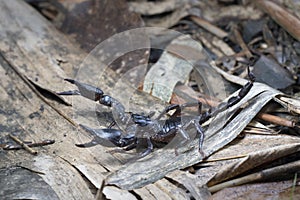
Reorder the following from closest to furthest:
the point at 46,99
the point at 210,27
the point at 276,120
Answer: the point at 276,120 → the point at 46,99 → the point at 210,27

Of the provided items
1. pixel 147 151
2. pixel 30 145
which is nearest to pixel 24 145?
pixel 30 145

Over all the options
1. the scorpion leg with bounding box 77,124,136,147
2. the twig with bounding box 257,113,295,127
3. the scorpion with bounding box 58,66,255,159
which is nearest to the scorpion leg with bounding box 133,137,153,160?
the scorpion with bounding box 58,66,255,159

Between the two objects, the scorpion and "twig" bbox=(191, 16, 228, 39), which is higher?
"twig" bbox=(191, 16, 228, 39)

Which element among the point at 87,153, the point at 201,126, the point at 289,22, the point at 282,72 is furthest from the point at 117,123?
the point at 289,22

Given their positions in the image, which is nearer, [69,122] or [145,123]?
[145,123]

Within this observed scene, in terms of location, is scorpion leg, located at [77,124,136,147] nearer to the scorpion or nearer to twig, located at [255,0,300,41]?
the scorpion

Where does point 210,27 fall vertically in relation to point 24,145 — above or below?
above

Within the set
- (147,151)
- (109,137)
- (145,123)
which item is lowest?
(147,151)

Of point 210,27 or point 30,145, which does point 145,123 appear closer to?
point 30,145
